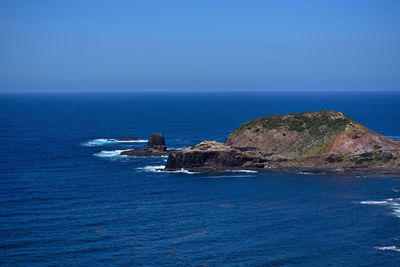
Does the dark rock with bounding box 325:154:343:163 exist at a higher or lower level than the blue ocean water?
higher

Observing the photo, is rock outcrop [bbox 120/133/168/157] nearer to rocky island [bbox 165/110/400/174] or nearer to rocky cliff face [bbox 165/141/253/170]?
rocky island [bbox 165/110/400/174]

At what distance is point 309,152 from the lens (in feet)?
399

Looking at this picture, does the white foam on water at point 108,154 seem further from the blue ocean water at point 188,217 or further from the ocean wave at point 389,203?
the ocean wave at point 389,203

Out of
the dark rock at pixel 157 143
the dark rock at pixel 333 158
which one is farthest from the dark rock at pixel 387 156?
the dark rock at pixel 157 143

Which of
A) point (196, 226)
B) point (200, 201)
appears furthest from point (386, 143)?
point (196, 226)

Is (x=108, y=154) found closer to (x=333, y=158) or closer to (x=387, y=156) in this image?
(x=333, y=158)

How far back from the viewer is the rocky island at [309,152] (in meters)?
114

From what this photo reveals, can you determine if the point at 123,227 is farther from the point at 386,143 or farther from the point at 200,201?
the point at 386,143

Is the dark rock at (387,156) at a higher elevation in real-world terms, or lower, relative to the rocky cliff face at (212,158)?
higher

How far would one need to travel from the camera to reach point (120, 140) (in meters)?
166

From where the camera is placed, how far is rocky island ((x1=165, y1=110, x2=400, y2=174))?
11400 centimetres

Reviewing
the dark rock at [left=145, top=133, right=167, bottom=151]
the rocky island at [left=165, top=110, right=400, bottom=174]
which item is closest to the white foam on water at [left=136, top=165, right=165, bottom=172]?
the rocky island at [left=165, top=110, right=400, bottom=174]

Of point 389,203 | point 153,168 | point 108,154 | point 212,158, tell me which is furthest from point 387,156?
point 108,154

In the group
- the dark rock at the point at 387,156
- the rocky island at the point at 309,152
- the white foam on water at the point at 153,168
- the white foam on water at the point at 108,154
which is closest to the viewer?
the dark rock at the point at 387,156
